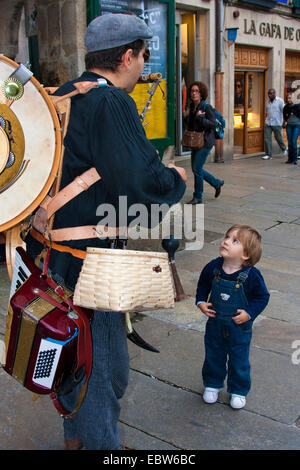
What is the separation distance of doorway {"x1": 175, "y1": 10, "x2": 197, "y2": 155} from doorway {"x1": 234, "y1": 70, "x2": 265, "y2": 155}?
2.04 metres

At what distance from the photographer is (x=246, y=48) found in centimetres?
1387

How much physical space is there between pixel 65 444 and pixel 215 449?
720 millimetres

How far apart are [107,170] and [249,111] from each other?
13818 millimetres

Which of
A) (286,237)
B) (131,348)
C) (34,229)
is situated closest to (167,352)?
(131,348)

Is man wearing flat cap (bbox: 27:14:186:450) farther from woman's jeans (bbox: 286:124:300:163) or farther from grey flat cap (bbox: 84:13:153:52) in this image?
woman's jeans (bbox: 286:124:300:163)

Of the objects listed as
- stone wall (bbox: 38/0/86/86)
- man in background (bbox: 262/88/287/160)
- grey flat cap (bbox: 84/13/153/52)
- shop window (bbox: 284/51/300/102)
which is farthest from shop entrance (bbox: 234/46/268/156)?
grey flat cap (bbox: 84/13/153/52)

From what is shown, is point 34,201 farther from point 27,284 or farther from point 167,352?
→ point 167,352

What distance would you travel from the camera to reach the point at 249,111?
1488cm

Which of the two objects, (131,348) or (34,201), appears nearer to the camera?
(34,201)

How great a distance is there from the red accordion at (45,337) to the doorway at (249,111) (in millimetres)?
13214

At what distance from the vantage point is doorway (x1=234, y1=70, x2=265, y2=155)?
47.0ft

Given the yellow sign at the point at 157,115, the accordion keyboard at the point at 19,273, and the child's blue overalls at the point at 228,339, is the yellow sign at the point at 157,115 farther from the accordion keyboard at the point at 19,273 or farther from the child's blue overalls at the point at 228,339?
the accordion keyboard at the point at 19,273

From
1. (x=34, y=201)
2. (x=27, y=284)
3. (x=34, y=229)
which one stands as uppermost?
(x=34, y=201)

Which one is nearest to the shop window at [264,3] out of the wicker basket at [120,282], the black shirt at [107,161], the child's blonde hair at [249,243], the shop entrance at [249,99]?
the shop entrance at [249,99]
